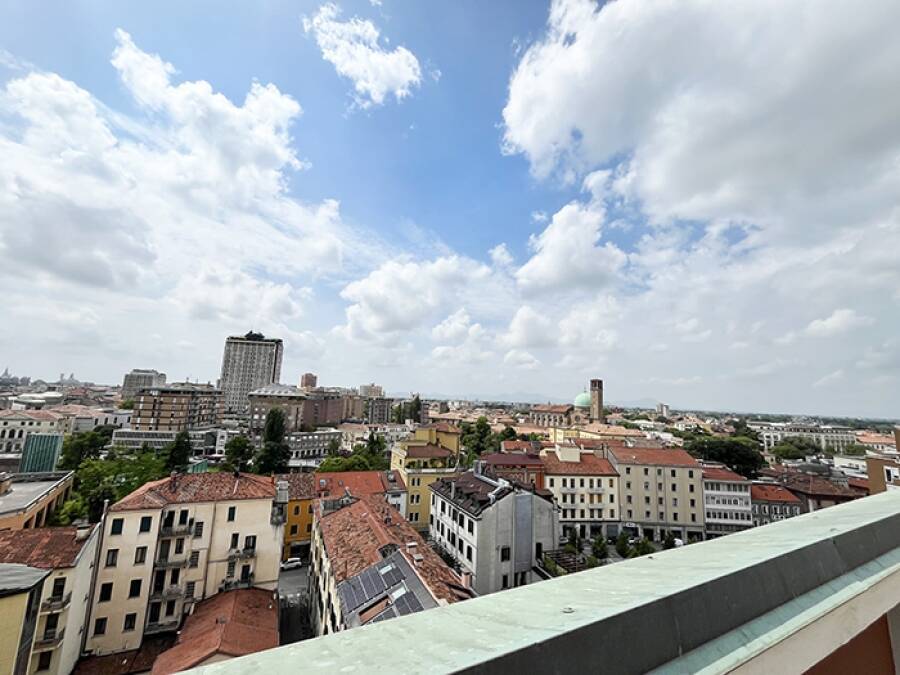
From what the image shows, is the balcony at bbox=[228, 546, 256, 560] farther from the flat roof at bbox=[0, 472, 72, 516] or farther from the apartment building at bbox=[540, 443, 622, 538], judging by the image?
the apartment building at bbox=[540, 443, 622, 538]

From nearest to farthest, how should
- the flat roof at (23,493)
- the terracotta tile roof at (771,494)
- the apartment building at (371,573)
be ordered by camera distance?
the apartment building at (371,573), the flat roof at (23,493), the terracotta tile roof at (771,494)

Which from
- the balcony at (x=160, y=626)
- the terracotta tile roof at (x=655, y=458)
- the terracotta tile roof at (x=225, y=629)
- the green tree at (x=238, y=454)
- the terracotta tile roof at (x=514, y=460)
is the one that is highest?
the terracotta tile roof at (x=655, y=458)

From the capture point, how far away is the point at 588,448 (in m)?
46.5

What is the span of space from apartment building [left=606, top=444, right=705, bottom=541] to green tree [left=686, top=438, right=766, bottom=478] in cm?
2227

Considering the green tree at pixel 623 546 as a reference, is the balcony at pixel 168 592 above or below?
above

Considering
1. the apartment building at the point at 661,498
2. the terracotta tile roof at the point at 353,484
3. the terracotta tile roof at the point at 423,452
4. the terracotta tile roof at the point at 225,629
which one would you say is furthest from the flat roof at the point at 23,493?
the apartment building at the point at 661,498

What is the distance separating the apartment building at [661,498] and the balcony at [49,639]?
125 ft

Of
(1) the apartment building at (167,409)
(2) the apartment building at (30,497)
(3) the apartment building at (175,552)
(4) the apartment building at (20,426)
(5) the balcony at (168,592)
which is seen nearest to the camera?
(3) the apartment building at (175,552)

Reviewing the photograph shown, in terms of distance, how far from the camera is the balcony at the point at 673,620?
3.33 feet

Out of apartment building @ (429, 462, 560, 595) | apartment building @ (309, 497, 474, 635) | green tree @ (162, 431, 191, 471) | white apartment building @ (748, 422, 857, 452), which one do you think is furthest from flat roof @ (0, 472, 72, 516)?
white apartment building @ (748, 422, 857, 452)

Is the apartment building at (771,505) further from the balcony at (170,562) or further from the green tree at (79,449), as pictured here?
the green tree at (79,449)

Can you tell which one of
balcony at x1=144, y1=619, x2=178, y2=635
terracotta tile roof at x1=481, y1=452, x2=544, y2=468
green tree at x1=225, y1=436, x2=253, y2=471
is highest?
terracotta tile roof at x1=481, y1=452, x2=544, y2=468

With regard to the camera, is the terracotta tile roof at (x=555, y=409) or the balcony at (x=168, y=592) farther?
the terracotta tile roof at (x=555, y=409)

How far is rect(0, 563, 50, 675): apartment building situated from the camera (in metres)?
10.0
